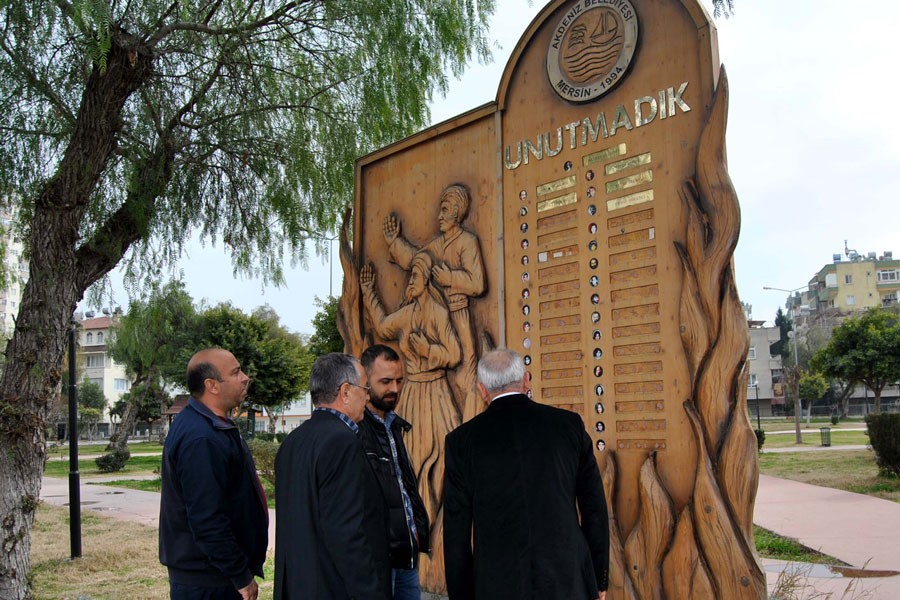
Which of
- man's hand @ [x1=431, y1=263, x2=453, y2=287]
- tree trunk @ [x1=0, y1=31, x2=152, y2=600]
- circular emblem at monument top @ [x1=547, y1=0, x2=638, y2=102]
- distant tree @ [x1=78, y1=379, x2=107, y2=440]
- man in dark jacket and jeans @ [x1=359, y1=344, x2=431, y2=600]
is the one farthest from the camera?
distant tree @ [x1=78, y1=379, x2=107, y2=440]

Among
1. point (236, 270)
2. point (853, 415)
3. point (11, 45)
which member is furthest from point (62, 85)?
point (853, 415)

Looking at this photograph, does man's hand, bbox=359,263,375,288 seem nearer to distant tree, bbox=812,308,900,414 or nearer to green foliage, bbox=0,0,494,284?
green foliage, bbox=0,0,494,284

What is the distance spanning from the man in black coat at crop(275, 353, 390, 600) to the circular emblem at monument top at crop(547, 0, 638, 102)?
9.37ft

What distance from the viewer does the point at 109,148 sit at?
21.4 feet

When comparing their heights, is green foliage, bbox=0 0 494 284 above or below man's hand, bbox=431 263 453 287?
above

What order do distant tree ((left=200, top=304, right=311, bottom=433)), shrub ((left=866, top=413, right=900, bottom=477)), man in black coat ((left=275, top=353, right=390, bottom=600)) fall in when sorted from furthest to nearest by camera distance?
distant tree ((left=200, top=304, right=311, bottom=433)) < shrub ((left=866, top=413, right=900, bottom=477)) < man in black coat ((left=275, top=353, right=390, bottom=600))

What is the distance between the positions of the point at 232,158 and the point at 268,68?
940 mm

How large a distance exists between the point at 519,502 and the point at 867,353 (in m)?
24.9

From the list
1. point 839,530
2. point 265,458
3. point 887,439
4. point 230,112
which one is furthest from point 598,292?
point 265,458

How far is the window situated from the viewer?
6518 cm

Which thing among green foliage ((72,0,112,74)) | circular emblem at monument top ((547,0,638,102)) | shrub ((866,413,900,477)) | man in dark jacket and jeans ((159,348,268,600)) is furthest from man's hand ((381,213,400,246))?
shrub ((866,413,900,477))

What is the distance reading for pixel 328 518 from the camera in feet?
8.81

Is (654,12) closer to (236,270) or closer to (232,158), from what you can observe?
(232,158)

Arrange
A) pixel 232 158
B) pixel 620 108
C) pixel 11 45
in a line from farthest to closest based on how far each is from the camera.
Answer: pixel 232 158 < pixel 11 45 < pixel 620 108
